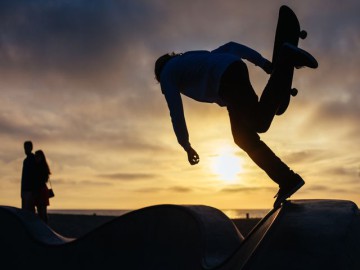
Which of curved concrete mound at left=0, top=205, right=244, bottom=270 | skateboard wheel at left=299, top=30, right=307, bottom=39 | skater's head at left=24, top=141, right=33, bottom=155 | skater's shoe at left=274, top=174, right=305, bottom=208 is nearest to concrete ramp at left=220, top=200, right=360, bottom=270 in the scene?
skater's shoe at left=274, top=174, right=305, bottom=208

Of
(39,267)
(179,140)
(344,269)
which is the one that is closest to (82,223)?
(39,267)

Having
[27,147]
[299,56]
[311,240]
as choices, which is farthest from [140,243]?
[27,147]

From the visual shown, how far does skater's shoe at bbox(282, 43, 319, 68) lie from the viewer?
4.79m

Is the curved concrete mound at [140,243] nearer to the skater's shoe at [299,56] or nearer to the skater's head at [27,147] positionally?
the skater's shoe at [299,56]

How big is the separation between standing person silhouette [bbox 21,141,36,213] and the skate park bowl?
57.6 inches

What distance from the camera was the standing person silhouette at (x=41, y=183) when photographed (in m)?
9.97

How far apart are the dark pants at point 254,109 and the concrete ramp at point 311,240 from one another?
19.9 inches

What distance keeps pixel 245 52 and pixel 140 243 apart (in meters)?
2.69

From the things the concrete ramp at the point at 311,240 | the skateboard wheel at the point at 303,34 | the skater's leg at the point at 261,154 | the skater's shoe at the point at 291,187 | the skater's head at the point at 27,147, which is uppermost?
the skater's head at the point at 27,147

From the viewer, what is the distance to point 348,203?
474cm

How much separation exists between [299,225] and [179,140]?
4.99 feet

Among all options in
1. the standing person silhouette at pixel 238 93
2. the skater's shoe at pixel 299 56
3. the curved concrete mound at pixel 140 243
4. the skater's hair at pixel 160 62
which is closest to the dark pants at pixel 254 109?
the standing person silhouette at pixel 238 93

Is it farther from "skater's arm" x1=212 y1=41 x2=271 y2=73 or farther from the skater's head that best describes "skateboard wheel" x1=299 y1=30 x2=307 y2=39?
the skater's head

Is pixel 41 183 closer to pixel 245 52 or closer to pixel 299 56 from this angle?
pixel 245 52
